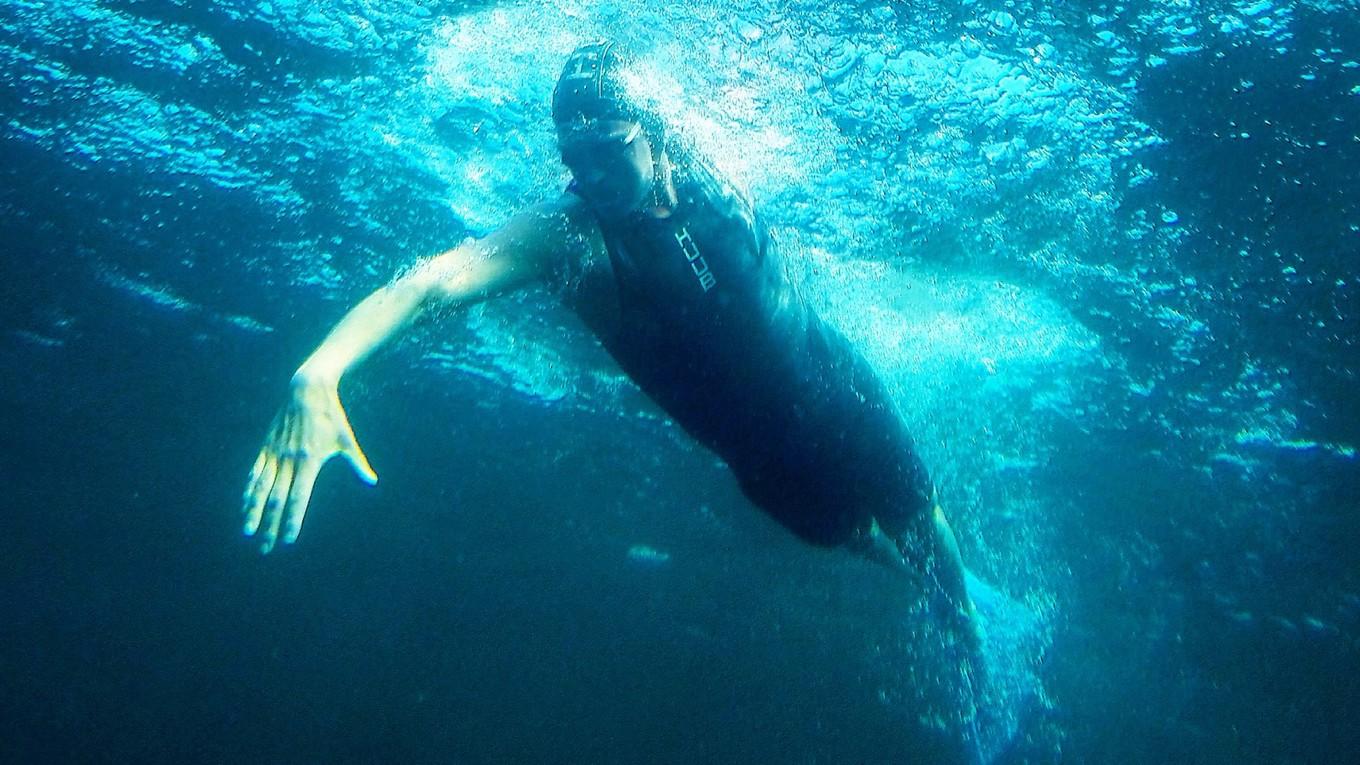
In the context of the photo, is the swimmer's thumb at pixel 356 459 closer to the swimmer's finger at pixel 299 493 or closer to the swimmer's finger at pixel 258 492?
the swimmer's finger at pixel 299 493

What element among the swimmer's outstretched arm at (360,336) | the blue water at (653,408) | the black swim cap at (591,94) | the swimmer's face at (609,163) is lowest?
the blue water at (653,408)

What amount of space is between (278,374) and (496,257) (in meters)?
15.1

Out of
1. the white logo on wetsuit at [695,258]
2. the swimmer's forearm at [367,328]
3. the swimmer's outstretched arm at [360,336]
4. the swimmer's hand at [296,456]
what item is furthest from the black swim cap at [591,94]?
the swimmer's hand at [296,456]

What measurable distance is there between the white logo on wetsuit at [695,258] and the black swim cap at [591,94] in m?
0.71

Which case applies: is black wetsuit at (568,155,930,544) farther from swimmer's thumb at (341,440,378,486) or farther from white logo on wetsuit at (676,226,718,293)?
swimmer's thumb at (341,440,378,486)

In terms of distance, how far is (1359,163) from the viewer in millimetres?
7473

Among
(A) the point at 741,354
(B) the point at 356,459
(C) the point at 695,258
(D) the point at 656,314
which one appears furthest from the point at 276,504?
(A) the point at 741,354

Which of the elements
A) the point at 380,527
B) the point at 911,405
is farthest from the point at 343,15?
the point at 380,527

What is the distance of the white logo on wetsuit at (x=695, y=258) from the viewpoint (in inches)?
151

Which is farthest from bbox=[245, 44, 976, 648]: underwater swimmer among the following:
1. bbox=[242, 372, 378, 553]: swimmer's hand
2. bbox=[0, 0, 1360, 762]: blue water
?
bbox=[0, 0, 1360, 762]: blue water

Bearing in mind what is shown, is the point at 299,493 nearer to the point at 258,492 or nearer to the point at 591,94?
the point at 258,492

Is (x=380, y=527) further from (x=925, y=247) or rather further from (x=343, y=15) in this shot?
(x=925, y=247)

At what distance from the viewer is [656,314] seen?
395 cm

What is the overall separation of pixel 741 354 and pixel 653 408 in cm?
1099
